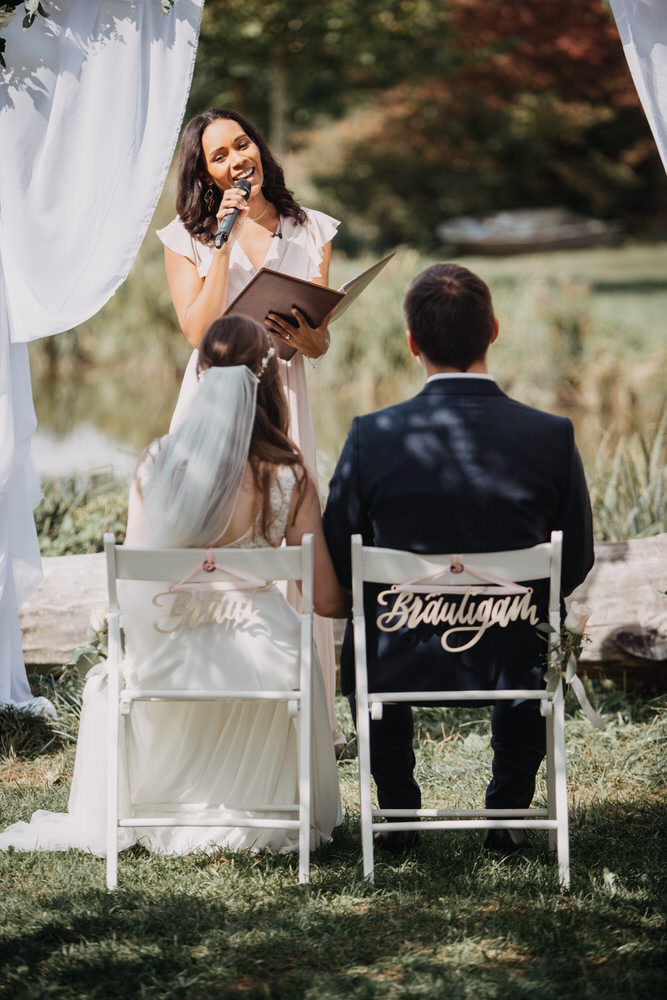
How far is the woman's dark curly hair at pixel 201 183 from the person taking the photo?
13.2ft

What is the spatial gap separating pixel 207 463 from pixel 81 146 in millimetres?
1552

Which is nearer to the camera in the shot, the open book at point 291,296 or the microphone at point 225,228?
the open book at point 291,296

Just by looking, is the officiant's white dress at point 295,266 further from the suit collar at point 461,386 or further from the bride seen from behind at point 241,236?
the suit collar at point 461,386

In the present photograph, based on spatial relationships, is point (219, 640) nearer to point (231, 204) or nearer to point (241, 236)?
point (231, 204)

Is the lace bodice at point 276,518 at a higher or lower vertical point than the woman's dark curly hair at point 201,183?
lower

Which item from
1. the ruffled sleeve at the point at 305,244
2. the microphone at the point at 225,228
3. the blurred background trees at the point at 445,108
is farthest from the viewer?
the blurred background trees at the point at 445,108

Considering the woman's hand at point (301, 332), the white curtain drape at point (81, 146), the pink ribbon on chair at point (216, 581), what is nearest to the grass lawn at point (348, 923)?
the pink ribbon on chair at point (216, 581)

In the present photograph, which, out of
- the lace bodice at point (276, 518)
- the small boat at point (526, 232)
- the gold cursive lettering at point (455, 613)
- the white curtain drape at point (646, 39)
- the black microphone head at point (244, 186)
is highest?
the small boat at point (526, 232)

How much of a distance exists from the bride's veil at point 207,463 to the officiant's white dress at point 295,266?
0.90m

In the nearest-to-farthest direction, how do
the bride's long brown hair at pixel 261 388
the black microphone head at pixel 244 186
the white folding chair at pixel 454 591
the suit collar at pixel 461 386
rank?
the white folding chair at pixel 454 591 → the suit collar at pixel 461 386 → the bride's long brown hair at pixel 261 388 → the black microphone head at pixel 244 186

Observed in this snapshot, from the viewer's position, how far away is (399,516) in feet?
10.0

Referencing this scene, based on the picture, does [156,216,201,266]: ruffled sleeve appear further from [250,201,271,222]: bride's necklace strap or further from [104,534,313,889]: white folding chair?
[104,534,313,889]: white folding chair

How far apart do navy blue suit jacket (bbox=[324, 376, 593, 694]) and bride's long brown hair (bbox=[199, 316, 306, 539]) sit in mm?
216

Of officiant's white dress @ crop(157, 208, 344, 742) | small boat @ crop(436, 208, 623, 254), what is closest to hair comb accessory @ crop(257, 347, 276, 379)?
officiant's white dress @ crop(157, 208, 344, 742)
